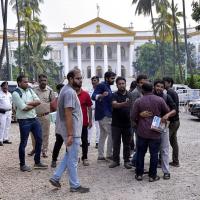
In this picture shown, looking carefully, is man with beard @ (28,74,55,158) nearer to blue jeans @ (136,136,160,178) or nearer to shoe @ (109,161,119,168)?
shoe @ (109,161,119,168)

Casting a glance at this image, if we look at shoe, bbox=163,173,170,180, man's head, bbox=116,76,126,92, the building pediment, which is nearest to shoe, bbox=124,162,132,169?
shoe, bbox=163,173,170,180

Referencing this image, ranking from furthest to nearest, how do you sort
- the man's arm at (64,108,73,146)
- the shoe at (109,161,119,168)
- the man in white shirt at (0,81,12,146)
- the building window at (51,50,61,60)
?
the building window at (51,50,61,60) < the man in white shirt at (0,81,12,146) < the shoe at (109,161,119,168) < the man's arm at (64,108,73,146)

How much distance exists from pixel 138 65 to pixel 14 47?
2373 cm

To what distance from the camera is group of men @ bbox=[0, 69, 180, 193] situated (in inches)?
240

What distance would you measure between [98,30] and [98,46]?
455 centimetres

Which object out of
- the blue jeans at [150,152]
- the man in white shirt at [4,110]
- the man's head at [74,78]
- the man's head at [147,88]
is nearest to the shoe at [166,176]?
the blue jeans at [150,152]

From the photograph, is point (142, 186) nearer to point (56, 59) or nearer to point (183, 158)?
point (183, 158)

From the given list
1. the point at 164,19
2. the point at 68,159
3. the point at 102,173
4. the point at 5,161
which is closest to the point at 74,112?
the point at 68,159

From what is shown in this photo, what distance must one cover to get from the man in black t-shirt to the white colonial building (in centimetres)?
6873

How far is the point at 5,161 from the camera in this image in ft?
29.2

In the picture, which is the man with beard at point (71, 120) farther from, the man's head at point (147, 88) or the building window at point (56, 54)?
the building window at point (56, 54)

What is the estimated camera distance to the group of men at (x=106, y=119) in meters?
6.10

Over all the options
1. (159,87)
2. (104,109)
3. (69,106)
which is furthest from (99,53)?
(69,106)

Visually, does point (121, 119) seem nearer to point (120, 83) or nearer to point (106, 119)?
point (120, 83)
